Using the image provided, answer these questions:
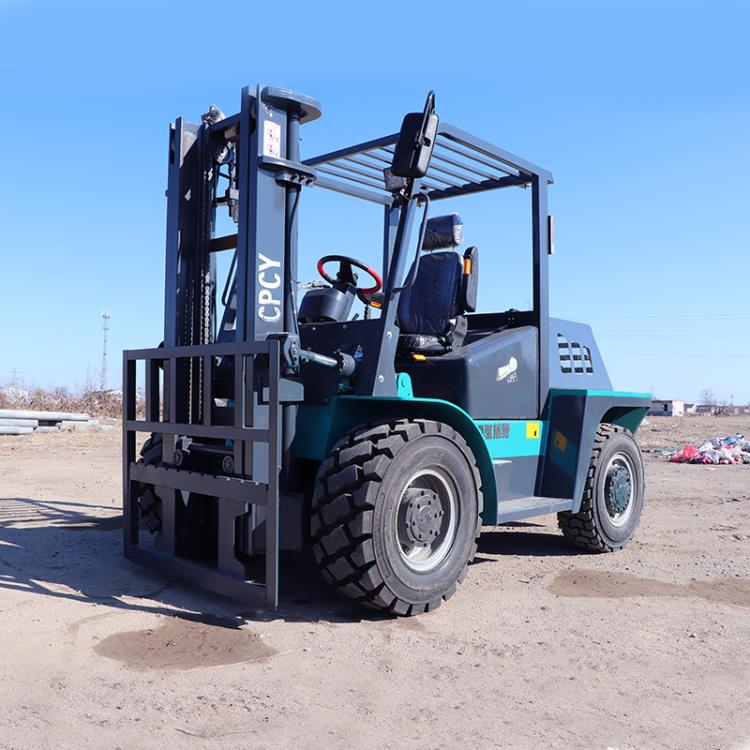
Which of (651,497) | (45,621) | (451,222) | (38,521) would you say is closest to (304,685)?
(45,621)

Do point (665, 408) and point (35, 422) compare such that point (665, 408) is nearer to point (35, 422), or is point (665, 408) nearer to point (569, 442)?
point (35, 422)

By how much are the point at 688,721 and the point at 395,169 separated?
10.8 ft

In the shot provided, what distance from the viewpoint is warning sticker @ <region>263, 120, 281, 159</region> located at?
4.87m

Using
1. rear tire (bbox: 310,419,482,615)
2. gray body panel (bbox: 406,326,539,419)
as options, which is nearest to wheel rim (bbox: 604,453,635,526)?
gray body panel (bbox: 406,326,539,419)

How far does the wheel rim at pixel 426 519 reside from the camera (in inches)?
183

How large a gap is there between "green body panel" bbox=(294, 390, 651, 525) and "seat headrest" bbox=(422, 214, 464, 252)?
4.46 ft

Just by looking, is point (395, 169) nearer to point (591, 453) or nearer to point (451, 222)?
point (451, 222)

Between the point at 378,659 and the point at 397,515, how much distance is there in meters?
0.91

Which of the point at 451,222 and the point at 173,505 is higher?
the point at 451,222

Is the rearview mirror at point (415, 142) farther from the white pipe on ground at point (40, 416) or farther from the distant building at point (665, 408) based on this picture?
the distant building at point (665, 408)

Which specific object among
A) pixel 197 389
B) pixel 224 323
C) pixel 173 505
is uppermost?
pixel 224 323

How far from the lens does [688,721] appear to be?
3.24 m

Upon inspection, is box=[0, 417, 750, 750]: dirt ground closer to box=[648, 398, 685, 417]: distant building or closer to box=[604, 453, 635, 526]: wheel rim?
box=[604, 453, 635, 526]: wheel rim

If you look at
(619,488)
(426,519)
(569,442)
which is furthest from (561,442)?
(426,519)
